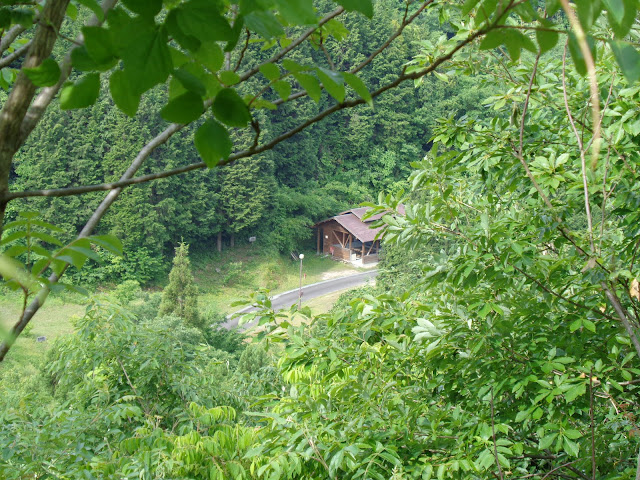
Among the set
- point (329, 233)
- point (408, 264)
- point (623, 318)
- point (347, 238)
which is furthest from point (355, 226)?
point (623, 318)

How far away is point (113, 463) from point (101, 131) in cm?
1743

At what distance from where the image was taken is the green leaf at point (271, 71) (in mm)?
546

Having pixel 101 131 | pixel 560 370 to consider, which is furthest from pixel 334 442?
pixel 101 131

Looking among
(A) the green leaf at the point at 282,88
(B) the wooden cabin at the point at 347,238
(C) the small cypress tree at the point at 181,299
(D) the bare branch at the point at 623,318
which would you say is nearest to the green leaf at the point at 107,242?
(A) the green leaf at the point at 282,88

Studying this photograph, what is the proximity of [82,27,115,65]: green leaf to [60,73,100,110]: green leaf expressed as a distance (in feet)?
0.11

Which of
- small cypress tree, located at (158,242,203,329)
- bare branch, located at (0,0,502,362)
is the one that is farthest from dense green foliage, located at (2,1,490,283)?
bare branch, located at (0,0,502,362)

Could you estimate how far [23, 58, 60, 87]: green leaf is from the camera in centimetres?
48

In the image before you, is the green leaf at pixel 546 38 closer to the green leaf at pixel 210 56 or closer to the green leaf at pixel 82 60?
the green leaf at pixel 210 56

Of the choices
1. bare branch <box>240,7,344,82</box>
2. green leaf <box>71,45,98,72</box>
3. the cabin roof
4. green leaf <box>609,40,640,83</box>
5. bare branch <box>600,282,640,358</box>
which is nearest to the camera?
green leaf <box>609,40,640,83</box>

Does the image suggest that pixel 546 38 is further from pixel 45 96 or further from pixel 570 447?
pixel 570 447

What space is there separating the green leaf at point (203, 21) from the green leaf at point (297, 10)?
5 cm

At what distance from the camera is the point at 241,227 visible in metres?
20.5

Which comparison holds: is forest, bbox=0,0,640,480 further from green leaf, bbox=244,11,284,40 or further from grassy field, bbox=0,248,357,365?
grassy field, bbox=0,248,357,365

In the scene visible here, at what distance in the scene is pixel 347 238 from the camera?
73.0 feet
